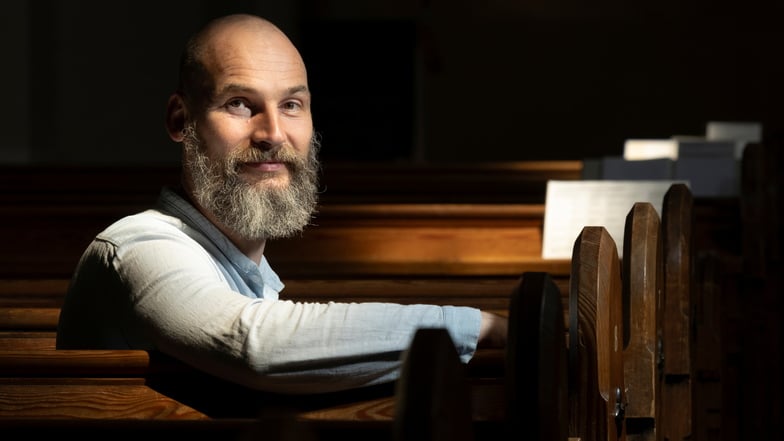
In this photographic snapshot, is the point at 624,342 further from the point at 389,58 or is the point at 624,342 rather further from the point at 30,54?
the point at 389,58

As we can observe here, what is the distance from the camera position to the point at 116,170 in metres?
5.32

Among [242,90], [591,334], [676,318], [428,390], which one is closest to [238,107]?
[242,90]

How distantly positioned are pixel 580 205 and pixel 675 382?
1.57 meters

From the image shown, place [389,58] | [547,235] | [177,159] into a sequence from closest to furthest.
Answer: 1. [547,235]
2. [177,159]
3. [389,58]

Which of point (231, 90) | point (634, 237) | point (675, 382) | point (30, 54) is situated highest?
point (30, 54)

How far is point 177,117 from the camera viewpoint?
7.23ft

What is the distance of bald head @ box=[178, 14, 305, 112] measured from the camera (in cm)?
207

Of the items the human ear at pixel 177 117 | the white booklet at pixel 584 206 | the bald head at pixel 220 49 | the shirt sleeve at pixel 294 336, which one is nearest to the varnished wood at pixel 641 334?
the shirt sleeve at pixel 294 336

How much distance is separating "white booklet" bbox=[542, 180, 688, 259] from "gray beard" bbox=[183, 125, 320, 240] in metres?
1.81

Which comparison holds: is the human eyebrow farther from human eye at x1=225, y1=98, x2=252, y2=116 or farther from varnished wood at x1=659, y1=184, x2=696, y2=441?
varnished wood at x1=659, y1=184, x2=696, y2=441

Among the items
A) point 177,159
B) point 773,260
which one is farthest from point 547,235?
point 177,159

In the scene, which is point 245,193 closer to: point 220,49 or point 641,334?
point 220,49

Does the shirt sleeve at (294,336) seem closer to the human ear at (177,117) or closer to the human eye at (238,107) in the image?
the human eye at (238,107)

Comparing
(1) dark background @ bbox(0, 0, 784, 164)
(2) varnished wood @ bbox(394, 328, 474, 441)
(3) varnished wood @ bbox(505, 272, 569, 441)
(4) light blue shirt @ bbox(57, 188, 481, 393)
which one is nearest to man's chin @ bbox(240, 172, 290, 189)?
(4) light blue shirt @ bbox(57, 188, 481, 393)
